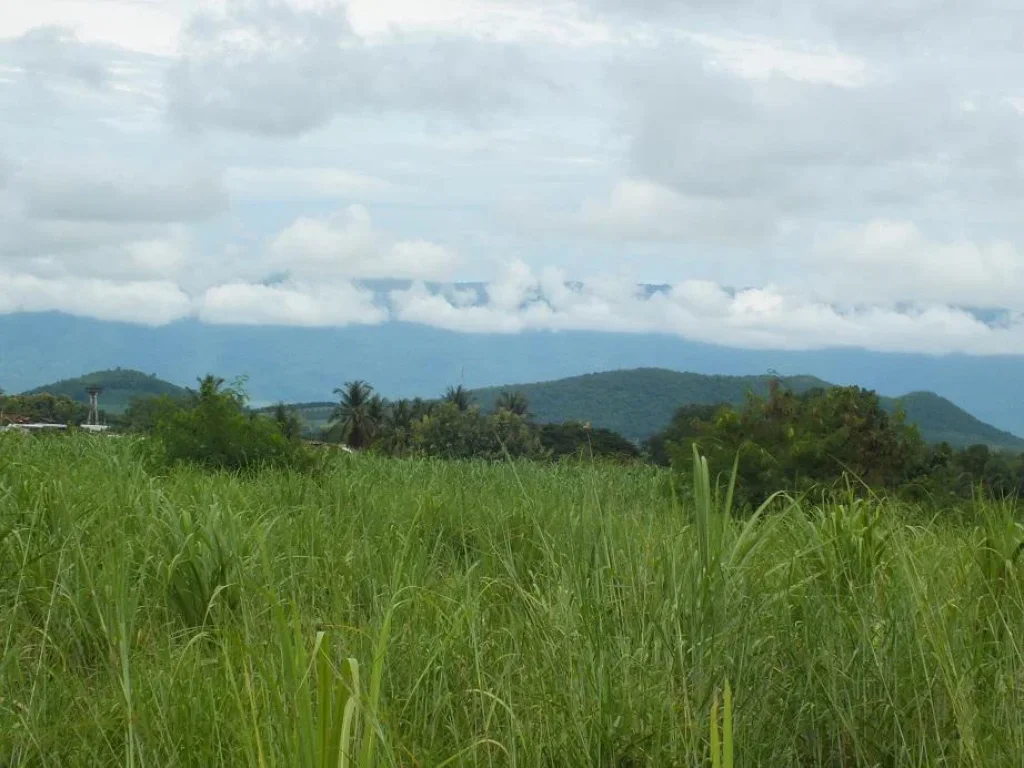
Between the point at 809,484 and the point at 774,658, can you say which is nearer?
the point at 774,658

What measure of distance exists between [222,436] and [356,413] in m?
58.0

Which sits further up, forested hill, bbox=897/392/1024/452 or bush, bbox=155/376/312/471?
bush, bbox=155/376/312/471

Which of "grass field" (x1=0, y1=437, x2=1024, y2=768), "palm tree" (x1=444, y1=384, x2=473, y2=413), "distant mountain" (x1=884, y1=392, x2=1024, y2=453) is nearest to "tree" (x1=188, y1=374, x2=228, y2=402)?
"grass field" (x1=0, y1=437, x2=1024, y2=768)

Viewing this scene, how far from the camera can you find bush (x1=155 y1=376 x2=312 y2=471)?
40.3ft

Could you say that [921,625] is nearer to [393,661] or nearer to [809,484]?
[393,661]

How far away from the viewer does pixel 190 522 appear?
5219 millimetres

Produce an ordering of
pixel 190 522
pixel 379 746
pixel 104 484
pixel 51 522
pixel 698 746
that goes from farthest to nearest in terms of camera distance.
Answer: pixel 104 484
pixel 51 522
pixel 190 522
pixel 698 746
pixel 379 746

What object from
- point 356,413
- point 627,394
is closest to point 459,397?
point 356,413

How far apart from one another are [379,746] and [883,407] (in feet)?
39.6

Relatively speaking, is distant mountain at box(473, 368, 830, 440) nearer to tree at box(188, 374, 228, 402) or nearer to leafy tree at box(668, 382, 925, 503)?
leafy tree at box(668, 382, 925, 503)

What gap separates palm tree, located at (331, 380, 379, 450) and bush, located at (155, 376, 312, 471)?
5473 centimetres

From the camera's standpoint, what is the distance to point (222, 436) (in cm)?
1265

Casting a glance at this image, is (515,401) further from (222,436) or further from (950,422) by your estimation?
(222,436)

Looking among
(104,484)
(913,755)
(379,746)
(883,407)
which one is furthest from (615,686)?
(883,407)
